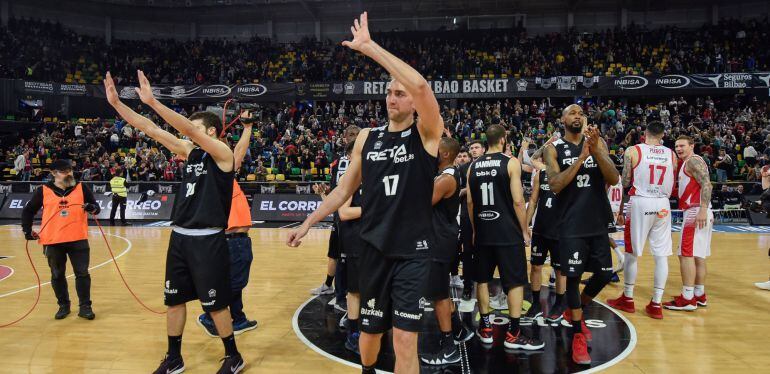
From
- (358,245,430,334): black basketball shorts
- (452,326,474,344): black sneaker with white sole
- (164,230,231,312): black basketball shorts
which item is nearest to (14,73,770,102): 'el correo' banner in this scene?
(452,326,474,344): black sneaker with white sole

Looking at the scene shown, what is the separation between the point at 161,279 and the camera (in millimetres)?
8258

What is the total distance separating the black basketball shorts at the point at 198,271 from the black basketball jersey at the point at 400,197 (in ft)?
5.52

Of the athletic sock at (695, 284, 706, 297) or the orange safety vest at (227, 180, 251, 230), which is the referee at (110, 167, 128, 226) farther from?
the athletic sock at (695, 284, 706, 297)

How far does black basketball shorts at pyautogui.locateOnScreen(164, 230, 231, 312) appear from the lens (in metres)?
4.07

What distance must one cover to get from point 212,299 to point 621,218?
5.28 metres

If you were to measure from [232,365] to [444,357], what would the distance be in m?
1.95

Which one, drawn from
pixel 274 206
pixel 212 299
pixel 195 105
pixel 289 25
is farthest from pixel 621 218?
pixel 289 25

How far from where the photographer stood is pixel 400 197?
9.91 ft

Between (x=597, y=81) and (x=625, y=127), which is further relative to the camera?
(x=597, y=81)

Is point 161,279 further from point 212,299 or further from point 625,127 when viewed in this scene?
point 625,127

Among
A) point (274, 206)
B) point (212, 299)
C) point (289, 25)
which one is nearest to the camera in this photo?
point (212, 299)

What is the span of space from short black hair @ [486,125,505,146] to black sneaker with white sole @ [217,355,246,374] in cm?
327

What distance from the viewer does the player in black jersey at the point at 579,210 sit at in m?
4.56

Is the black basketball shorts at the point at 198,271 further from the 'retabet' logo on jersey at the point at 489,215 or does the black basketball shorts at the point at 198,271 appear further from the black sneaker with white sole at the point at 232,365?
the 'retabet' logo on jersey at the point at 489,215
